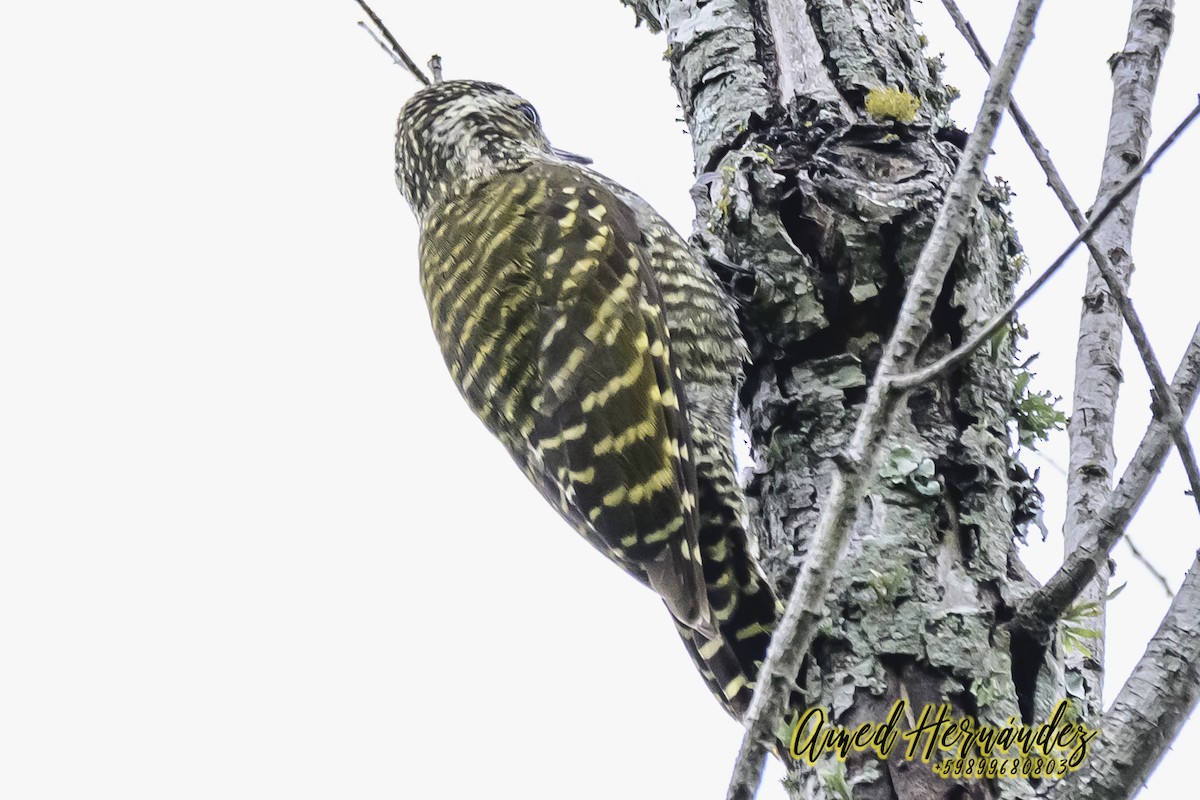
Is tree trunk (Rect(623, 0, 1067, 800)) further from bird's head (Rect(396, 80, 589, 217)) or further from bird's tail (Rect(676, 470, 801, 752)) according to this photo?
bird's head (Rect(396, 80, 589, 217))

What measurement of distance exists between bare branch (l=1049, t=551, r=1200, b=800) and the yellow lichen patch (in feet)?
6.04

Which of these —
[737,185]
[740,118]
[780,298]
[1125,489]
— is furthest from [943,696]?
[740,118]

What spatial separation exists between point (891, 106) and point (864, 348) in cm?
67

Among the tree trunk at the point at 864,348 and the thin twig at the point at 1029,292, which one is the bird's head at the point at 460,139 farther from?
the thin twig at the point at 1029,292

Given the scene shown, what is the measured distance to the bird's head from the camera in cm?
436

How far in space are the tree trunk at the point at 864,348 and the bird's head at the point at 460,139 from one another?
2.50ft

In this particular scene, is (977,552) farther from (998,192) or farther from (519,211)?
(519,211)

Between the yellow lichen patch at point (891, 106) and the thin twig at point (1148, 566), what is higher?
the yellow lichen patch at point (891, 106)

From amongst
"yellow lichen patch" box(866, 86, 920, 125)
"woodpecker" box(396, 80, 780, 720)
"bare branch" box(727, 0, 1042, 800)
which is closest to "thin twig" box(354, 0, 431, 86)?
"woodpecker" box(396, 80, 780, 720)

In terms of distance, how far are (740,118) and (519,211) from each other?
727mm

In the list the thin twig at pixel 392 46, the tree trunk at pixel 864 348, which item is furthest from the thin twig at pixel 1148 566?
the thin twig at pixel 392 46

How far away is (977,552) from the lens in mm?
2666

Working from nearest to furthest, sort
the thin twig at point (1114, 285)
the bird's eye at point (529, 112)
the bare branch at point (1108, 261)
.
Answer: the thin twig at point (1114, 285)
the bare branch at point (1108, 261)
the bird's eye at point (529, 112)

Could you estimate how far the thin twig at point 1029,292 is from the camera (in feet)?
5.64
